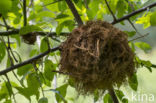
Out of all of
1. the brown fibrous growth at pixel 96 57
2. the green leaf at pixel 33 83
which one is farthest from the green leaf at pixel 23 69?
the brown fibrous growth at pixel 96 57

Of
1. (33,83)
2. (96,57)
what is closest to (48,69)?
(33,83)

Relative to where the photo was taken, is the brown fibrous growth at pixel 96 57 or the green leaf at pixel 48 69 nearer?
the brown fibrous growth at pixel 96 57

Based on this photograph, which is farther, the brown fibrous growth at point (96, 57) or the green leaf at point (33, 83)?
the green leaf at point (33, 83)

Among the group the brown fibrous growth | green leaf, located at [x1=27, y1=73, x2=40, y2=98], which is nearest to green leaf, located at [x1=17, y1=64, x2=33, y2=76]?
Answer: green leaf, located at [x1=27, y1=73, x2=40, y2=98]

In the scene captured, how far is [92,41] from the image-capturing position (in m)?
0.72

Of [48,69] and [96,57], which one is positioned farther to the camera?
[48,69]

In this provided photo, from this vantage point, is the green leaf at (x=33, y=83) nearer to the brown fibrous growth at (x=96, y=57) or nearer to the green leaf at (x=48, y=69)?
→ the green leaf at (x=48, y=69)

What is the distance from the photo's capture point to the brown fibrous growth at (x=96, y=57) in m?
0.70

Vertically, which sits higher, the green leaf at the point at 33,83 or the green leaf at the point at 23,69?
the green leaf at the point at 23,69

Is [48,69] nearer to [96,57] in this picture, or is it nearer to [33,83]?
[33,83]

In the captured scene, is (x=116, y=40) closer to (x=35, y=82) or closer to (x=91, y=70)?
(x=91, y=70)

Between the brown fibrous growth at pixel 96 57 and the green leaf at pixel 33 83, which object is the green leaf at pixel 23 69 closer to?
the green leaf at pixel 33 83

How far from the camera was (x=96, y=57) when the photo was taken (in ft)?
2.23

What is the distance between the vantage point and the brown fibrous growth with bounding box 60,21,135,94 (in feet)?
2.30
